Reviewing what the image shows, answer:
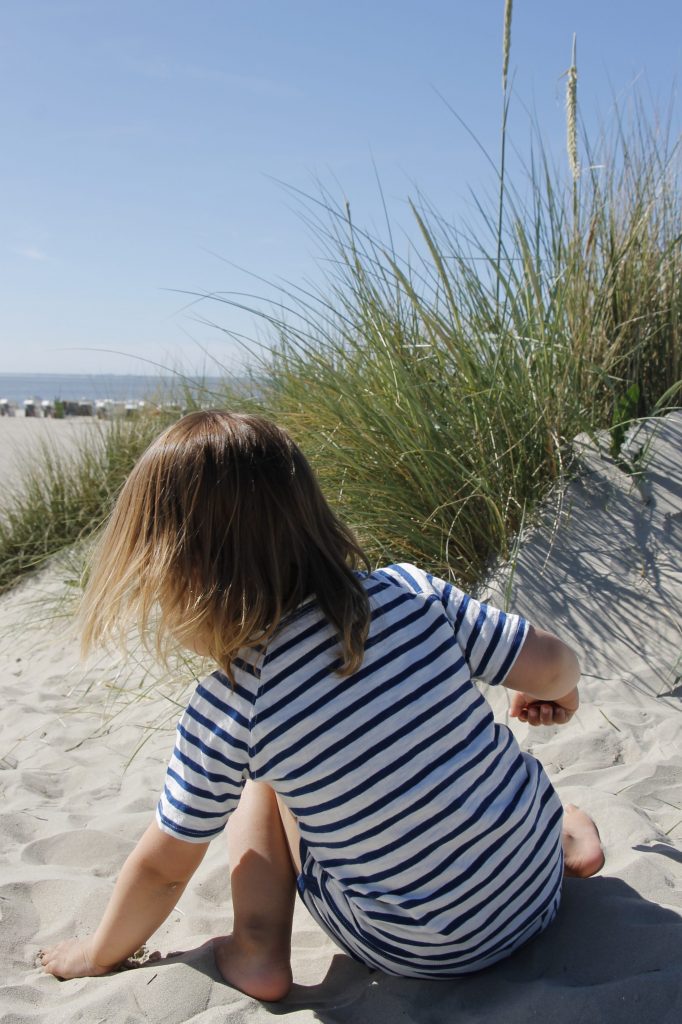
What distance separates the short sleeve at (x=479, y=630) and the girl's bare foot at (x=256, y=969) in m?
0.60

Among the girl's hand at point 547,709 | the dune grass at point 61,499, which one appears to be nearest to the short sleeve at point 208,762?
the girl's hand at point 547,709

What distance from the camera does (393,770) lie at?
1.30m

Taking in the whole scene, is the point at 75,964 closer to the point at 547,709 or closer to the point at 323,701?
the point at 323,701

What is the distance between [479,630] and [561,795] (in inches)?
36.1

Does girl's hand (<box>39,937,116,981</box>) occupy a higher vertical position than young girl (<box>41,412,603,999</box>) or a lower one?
lower

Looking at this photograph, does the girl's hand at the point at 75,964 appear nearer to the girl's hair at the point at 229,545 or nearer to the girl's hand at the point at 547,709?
the girl's hair at the point at 229,545

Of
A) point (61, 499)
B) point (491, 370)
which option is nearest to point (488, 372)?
point (491, 370)

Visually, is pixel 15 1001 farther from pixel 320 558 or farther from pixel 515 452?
pixel 515 452

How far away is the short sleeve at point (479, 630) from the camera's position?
A: 1.43 metres

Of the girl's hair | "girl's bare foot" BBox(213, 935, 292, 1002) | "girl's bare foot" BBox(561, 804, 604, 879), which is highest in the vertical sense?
the girl's hair

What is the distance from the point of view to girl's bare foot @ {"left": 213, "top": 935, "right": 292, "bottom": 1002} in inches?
59.1

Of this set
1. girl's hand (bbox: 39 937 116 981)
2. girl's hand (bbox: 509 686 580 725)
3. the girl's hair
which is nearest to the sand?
→ girl's hand (bbox: 39 937 116 981)

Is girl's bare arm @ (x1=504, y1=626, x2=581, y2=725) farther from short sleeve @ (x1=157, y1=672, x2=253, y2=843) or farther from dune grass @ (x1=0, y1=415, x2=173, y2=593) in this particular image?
dune grass @ (x1=0, y1=415, x2=173, y2=593)

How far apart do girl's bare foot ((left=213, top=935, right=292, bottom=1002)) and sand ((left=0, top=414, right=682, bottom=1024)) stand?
25 mm
